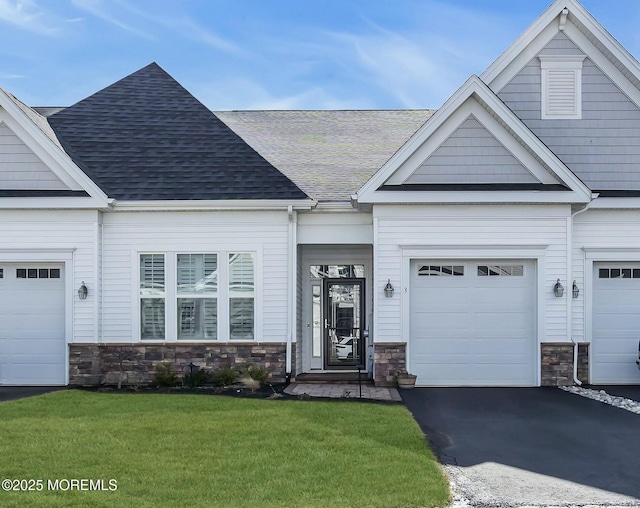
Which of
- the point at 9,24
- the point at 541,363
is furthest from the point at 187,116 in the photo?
the point at 541,363

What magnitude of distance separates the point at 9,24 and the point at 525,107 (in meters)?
11.8

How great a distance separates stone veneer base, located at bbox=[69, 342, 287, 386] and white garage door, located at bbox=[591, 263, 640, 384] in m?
6.30

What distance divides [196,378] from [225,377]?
0.61m

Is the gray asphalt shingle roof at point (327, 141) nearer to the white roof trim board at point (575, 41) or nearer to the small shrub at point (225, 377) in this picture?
the white roof trim board at point (575, 41)

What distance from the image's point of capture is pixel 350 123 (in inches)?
712

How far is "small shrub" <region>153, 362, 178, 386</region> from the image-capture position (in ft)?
42.5

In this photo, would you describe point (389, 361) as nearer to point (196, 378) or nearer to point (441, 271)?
point (441, 271)

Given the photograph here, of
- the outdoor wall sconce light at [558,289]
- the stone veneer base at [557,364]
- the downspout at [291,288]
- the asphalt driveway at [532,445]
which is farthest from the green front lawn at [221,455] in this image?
the outdoor wall sconce light at [558,289]

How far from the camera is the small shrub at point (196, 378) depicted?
42.8 ft

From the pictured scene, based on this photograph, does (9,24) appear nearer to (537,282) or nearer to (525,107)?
(525,107)

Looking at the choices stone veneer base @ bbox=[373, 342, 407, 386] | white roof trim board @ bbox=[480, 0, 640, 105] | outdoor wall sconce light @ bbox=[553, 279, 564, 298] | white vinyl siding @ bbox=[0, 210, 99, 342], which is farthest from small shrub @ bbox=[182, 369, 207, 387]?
white roof trim board @ bbox=[480, 0, 640, 105]

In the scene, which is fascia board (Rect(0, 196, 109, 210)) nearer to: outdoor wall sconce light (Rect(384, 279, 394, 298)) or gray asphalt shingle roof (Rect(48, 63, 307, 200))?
gray asphalt shingle roof (Rect(48, 63, 307, 200))

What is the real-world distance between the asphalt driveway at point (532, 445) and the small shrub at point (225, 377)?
10.9ft

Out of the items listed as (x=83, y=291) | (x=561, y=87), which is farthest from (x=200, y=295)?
(x=561, y=87)
